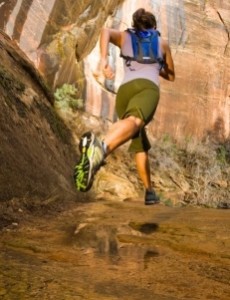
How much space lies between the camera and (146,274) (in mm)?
2896

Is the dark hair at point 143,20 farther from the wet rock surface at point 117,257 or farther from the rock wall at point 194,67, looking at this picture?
the rock wall at point 194,67

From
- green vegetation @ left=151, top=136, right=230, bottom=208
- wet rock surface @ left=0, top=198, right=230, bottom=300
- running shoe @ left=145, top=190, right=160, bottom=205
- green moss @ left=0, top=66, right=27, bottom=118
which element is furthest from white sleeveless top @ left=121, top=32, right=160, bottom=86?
green vegetation @ left=151, top=136, right=230, bottom=208

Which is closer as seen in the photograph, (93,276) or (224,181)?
(93,276)

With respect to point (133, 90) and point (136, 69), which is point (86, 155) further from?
point (136, 69)

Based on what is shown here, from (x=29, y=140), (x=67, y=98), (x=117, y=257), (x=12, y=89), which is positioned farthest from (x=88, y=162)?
(x=67, y=98)

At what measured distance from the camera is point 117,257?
10.8 ft

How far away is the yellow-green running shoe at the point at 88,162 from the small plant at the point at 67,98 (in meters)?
5.84

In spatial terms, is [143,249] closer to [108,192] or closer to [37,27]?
[108,192]

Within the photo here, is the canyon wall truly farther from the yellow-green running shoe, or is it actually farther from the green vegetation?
the yellow-green running shoe

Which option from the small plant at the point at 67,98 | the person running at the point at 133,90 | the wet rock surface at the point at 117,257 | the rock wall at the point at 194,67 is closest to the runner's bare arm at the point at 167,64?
the person running at the point at 133,90

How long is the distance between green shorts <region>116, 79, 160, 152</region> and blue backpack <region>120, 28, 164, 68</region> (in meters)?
0.16

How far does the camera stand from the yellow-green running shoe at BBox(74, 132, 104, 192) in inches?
131

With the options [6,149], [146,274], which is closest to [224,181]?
[6,149]

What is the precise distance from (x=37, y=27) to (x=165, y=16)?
3250mm
